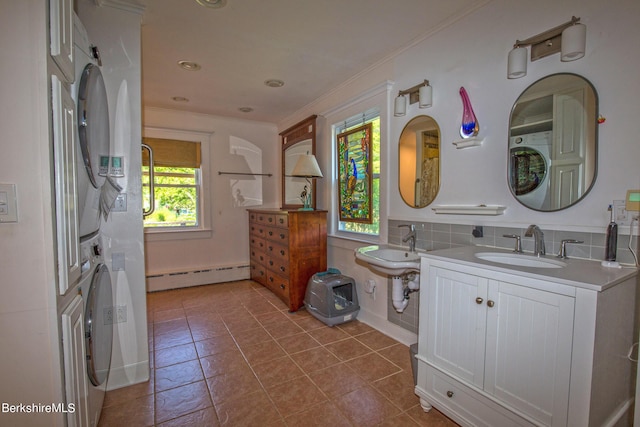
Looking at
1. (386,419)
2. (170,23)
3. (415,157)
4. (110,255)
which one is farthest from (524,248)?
(170,23)

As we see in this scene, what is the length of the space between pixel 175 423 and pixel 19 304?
1.15 m

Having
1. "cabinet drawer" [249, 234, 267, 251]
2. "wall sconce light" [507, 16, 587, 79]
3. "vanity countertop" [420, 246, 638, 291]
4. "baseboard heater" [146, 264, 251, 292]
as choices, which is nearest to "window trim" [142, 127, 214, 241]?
"baseboard heater" [146, 264, 251, 292]

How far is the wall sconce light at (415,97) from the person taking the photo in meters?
2.22

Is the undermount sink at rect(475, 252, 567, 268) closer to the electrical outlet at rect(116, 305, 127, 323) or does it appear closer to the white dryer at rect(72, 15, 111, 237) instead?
the white dryer at rect(72, 15, 111, 237)

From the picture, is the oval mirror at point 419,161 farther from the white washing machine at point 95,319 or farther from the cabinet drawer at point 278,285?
the white washing machine at point 95,319

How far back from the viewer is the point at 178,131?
4.17 meters

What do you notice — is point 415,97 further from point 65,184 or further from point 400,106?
point 65,184

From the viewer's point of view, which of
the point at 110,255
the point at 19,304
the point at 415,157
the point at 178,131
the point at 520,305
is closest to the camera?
the point at 19,304

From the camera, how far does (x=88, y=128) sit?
54.9 inches

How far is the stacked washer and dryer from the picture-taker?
1306mm

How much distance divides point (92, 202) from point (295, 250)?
6.41 feet

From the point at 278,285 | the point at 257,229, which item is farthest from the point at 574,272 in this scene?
the point at 257,229

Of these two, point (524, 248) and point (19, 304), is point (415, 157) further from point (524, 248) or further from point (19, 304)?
point (19, 304)

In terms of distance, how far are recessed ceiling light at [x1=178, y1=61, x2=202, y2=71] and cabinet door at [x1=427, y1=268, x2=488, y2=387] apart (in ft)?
8.86
